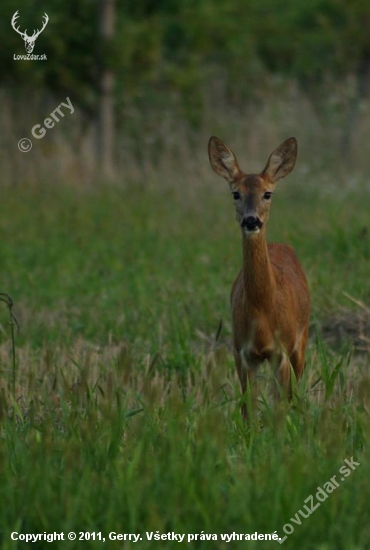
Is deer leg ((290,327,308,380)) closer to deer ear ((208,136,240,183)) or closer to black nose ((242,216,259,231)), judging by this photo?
black nose ((242,216,259,231))

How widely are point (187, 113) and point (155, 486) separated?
50.9 feet

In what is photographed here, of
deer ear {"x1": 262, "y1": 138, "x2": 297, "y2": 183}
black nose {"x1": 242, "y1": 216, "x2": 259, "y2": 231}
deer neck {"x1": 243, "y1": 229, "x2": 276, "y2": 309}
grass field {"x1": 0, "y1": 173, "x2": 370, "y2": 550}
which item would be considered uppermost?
deer ear {"x1": 262, "y1": 138, "x2": 297, "y2": 183}

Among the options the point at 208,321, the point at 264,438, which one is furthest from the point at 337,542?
the point at 208,321

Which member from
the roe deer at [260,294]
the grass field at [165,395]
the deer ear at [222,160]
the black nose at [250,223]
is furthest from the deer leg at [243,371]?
the deer ear at [222,160]

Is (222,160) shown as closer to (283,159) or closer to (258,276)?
(283,159)

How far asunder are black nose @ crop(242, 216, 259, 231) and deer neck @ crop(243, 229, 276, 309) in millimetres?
161

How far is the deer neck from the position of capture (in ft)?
19.0

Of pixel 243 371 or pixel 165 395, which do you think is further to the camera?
pixel 165 395

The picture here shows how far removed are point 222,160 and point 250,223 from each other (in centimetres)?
63

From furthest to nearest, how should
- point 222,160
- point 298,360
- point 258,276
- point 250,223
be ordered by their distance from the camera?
point 222,160
point 298,360
point 258,276
point 250,223

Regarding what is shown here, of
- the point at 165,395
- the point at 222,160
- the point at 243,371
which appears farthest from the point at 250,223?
the point at 165,395

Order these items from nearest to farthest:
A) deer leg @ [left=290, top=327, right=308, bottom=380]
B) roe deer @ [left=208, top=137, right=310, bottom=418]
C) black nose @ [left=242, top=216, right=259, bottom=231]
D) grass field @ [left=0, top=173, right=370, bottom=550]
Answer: grass field @ [left=0, top=173, right=370, bottom=550], black nose @ [left=242, top=216, right=259, bottom=231], roe deer @ [left=208, top=137, right=310, bottom=418], deer leg @ [left=290, top=327, right=308, bottom=380]

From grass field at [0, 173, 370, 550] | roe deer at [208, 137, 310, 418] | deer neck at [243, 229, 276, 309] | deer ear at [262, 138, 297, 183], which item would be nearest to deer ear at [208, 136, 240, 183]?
roe deer at [208, 137, 310, 418]

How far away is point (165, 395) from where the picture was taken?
Answer: 6141 mm
